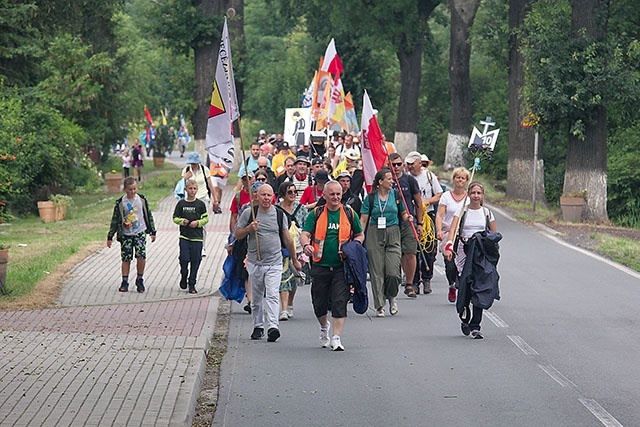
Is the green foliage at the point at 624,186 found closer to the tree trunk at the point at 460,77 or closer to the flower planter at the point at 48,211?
the tree trunk at the point at 460,77

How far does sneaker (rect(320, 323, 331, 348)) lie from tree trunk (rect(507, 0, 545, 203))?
23.1 meters

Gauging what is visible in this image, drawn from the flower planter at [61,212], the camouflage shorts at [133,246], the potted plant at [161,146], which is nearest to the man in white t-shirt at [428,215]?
the camouflage shorts at [133,246]

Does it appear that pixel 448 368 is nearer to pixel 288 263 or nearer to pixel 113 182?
pixel 288 263

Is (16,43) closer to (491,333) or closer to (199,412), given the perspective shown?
(491,333)

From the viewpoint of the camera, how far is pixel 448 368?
11.2 m

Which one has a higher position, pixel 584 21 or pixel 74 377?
pixel 584 21

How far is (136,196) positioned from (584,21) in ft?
48.9

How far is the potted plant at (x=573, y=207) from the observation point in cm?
2875

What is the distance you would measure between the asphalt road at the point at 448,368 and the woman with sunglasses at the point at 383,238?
1.10 feet

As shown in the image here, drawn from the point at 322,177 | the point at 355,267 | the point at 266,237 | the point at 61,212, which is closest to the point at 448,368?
the point at 355,267

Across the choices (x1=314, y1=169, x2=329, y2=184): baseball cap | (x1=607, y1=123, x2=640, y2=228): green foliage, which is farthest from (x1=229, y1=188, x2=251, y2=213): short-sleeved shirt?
(x1=607, y1=123, x2=640, y2=228): green foliage

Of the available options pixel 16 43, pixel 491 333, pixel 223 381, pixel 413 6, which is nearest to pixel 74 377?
pixel 223 381

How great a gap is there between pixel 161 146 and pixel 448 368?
2017 inches

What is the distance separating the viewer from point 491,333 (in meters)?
13.3
